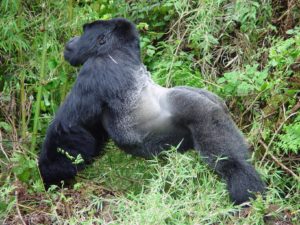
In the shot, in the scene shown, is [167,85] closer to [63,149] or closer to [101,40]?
[101,40]

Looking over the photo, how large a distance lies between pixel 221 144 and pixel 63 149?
95 centimetres

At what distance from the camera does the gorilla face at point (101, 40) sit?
418 cm

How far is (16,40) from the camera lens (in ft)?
13.7

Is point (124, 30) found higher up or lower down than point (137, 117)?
higher up

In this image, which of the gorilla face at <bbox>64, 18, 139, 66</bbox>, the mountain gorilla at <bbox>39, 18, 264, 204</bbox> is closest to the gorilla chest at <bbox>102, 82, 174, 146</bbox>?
the mountain gorilla at <bbox>39, 18, 264, 204</bbox>

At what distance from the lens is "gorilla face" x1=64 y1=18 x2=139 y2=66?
13.7 ft

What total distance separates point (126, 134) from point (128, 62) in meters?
0.44

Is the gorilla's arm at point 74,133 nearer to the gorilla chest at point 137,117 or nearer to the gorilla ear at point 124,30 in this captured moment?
the gorilla chest at point 137,117

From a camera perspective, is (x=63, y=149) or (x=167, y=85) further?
(x=167, y=85)

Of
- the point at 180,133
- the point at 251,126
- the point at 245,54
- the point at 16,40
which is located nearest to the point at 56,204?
the point at 180,133

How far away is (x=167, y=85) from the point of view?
4.68 meters

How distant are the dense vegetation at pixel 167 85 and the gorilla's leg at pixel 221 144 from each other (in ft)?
0.26

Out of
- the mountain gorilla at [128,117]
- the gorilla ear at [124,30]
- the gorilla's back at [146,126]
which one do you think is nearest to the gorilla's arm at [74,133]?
the mountain gorilla at [128,117]

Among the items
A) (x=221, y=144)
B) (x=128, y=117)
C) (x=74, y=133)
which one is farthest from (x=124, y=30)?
(x=221, y=144)
